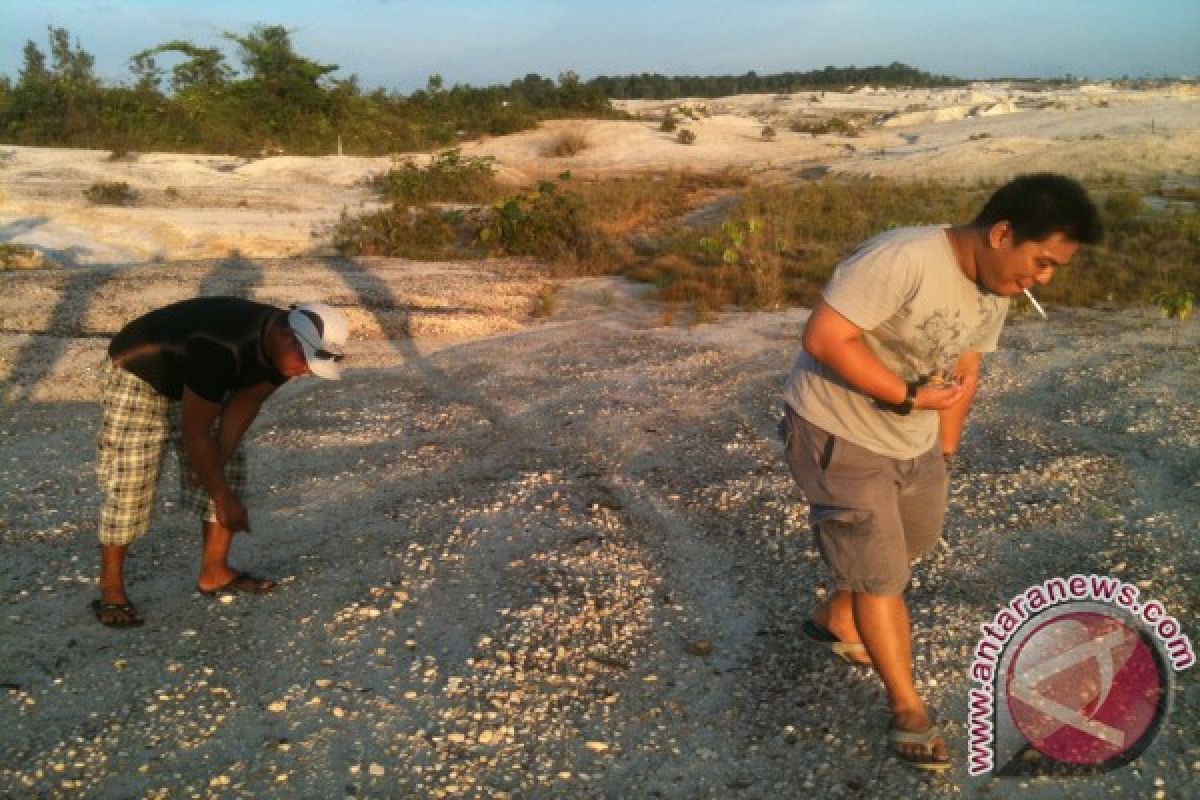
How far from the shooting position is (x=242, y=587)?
12.9 ft

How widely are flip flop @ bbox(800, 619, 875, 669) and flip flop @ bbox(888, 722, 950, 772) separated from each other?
1.70 feet

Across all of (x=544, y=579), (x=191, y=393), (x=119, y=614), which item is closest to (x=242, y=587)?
(x=119, y=614)

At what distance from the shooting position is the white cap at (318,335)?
3234 mm

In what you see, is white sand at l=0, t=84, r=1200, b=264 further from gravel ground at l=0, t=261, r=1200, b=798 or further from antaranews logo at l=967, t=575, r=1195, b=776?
antaranews logo at l=967, t=575, r=1195, b=776

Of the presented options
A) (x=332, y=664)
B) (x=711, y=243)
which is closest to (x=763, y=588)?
(x=332, y=664)

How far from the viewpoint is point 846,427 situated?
2.74m

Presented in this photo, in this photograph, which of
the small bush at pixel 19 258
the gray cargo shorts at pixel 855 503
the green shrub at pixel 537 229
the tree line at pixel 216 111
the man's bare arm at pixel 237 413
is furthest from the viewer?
the tree line at pixel 216 111

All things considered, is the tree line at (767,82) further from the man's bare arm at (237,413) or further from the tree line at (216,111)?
the man's bare arm at (237,413)

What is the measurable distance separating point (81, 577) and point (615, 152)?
24.5 meters

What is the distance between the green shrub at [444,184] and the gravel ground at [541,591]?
32.8ft

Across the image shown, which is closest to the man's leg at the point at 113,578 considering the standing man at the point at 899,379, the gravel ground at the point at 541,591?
the gravel ground at the point at 541,591

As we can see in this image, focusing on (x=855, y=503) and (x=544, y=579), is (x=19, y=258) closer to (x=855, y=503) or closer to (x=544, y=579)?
(x=544, y=579)

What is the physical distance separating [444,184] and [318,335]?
1452cm

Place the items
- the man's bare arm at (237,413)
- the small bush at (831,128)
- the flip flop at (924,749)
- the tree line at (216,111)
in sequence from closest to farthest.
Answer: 1. the flip flop at (924,749)
2. the man's bare arm at (237,413)
3. the tree line at (216,111)
4. the small bush at (831,128)
